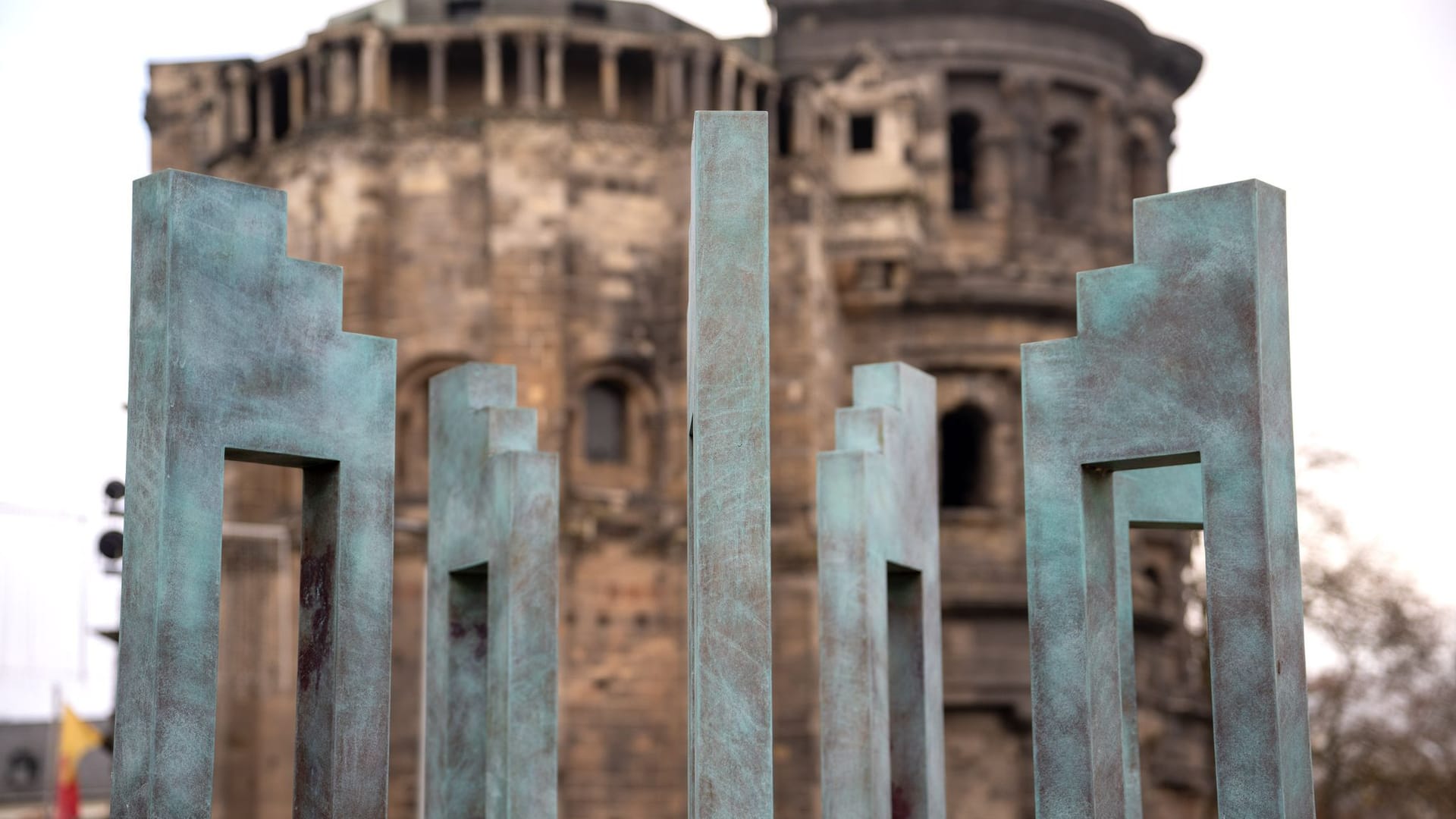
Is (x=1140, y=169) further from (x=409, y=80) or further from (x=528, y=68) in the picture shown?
(x=409, y=80)

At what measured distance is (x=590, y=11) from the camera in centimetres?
3122

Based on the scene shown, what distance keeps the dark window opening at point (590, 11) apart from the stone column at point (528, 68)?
142 centimetres

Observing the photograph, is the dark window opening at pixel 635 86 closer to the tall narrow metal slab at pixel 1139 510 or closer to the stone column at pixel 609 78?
the stone column at pixel 609 78

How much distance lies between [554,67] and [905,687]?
50.4 feet

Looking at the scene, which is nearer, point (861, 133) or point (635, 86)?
point (635, 86)

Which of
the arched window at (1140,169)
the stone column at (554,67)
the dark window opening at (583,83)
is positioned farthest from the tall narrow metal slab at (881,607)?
the arched window at (1140,169)

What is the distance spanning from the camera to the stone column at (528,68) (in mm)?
29797

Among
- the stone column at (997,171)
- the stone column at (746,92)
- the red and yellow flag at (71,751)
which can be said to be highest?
the stone column at (746,92)

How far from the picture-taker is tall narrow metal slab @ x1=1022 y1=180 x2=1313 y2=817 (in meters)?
12.2

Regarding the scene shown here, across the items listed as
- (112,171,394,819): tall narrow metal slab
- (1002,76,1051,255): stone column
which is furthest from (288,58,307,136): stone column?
(112,171,394,819): tall narrow metal slab

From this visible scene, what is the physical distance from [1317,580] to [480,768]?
25688 millimetres

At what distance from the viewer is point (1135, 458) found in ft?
42.5

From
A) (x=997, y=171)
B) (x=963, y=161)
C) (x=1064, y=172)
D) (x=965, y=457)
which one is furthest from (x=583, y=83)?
(x=1064, y=172)

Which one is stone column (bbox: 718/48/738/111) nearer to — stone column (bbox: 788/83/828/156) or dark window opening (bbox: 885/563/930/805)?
stone column (bbox: 788/83/828/156)
